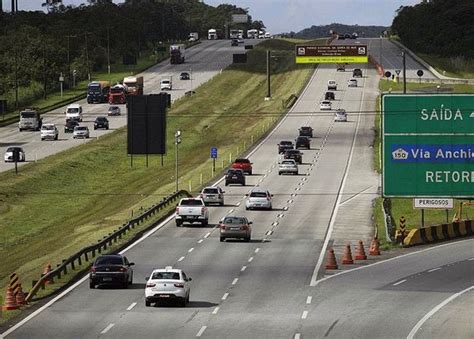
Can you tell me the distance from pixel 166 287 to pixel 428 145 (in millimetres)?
14158

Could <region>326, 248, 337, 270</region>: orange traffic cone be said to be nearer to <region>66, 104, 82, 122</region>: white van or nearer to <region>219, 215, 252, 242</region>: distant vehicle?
<region>219, 215, 252, 242</region>: distant vehicle

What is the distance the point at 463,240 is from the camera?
229ft

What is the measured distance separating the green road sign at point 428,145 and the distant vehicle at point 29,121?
299 feet

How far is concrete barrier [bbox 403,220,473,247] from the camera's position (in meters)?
67.0

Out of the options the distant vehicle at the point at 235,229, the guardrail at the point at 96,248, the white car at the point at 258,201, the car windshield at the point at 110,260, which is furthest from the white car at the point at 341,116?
the car windshield at the point at 110,260

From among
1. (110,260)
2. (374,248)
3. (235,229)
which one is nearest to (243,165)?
(235,229)

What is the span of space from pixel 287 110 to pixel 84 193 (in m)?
56.1

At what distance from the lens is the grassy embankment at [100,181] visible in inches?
3046

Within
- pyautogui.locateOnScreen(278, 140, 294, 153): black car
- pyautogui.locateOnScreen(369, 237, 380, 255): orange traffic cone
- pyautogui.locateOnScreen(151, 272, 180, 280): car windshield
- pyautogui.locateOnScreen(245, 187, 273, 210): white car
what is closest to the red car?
pyautogui.locateOnScreen(278, 140, 294, 153): black car

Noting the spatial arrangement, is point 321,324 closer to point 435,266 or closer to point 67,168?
point 435,266

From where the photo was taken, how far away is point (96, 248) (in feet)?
203

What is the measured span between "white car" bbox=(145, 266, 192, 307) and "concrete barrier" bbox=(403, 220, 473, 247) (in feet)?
72.9

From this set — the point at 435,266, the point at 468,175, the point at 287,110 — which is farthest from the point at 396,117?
the point at 287,110

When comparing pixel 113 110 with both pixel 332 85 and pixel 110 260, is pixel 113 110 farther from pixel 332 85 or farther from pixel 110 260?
pixel 110 260
